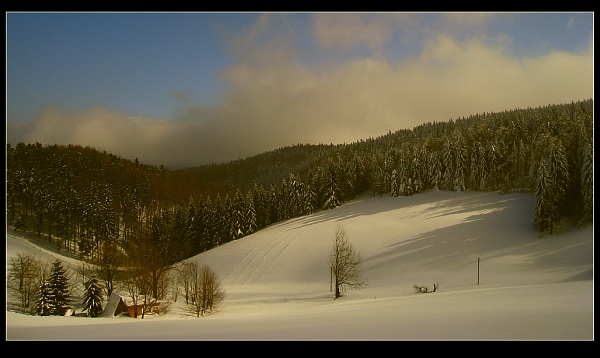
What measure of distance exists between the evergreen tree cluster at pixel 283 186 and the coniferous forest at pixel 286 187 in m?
A: 0.21

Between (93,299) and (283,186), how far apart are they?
162 feet

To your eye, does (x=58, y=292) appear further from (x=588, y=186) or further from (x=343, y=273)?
(x=588, y=186)

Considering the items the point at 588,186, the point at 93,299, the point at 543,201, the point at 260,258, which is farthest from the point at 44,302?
the point at 588,186

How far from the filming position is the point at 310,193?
76.1 m

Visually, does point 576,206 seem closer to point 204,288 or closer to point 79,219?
point 204,288

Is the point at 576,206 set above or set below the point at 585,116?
below

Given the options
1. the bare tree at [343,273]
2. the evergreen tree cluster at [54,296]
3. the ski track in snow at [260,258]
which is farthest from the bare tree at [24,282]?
the bare tree at [343,273]

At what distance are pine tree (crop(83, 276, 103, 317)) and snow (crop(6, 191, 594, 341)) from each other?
6540mm

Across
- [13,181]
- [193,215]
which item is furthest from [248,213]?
[13,181]

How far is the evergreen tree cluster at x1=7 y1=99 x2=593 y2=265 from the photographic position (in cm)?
5322

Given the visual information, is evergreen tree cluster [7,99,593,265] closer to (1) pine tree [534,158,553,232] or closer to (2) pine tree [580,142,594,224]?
(1) pine tree [534,158,553,232]

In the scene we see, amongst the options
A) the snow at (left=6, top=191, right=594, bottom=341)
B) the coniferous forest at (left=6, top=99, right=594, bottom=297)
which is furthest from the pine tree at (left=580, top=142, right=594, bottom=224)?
the snow at (left=6, top=191, right=594, bottom=341)
